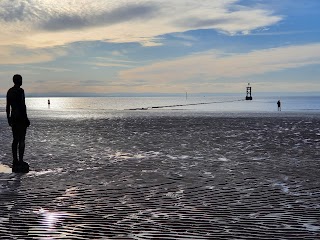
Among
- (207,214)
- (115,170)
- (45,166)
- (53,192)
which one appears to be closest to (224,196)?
(207,214)

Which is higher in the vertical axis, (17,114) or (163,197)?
(17,114)

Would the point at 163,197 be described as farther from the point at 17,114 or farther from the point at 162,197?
the point at 17,114

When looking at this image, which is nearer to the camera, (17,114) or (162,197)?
(162,197)

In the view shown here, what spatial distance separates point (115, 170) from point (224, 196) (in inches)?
179

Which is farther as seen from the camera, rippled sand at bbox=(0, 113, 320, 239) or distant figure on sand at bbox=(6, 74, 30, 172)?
distant figure on sand at bbox=(6, 74, 30, 172)

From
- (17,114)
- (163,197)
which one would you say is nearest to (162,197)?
(163,197)

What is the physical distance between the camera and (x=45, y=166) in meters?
13.3

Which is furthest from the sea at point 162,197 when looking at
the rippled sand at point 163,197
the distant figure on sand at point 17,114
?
the distant figure on sand at point 17,114

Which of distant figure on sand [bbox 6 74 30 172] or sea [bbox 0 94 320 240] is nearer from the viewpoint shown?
sea [bbox 0 94 320 240]

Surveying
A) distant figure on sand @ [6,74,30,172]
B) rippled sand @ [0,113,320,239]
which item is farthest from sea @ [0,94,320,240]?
distant figure on sand @ [6,74,30,172]

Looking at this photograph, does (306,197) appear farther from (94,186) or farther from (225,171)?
(94,186)

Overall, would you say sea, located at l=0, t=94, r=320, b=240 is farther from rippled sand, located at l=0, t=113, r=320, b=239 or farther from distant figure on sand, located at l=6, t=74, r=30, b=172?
distant figure on sand, located at l=6, t=74, r=30, b=172

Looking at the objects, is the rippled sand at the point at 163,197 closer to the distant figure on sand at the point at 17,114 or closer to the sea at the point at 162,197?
the sea at the point at 162,197

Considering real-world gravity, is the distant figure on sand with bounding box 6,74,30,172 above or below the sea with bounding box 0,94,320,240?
above
